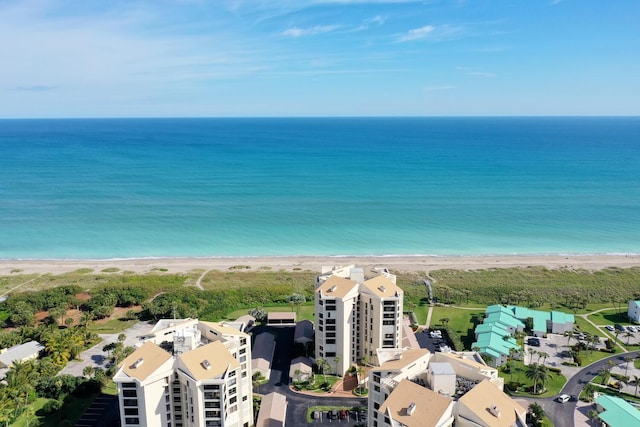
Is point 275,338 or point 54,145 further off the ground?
point 54,145

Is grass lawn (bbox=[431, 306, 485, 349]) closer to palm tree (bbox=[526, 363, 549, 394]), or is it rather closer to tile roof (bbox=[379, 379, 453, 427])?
palm tree (bbox=[526, 363, 549, 394])

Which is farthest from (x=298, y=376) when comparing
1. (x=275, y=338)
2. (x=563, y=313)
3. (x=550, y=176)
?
(x=550, y=176)

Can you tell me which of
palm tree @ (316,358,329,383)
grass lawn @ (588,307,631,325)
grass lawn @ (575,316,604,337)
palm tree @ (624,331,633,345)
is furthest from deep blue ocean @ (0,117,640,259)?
palm tree @ (316,358,329,383)

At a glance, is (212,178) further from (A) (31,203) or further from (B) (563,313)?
(B) (563,313)

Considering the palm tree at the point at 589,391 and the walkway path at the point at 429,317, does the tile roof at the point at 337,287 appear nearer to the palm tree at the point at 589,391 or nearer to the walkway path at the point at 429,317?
the walkway path at the point at 429,317

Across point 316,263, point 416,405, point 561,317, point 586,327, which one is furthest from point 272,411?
point 316,263

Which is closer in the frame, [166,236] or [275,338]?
[275,338]

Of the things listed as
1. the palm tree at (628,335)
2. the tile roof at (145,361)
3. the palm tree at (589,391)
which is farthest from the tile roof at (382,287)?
the palm tree at (628,335)
